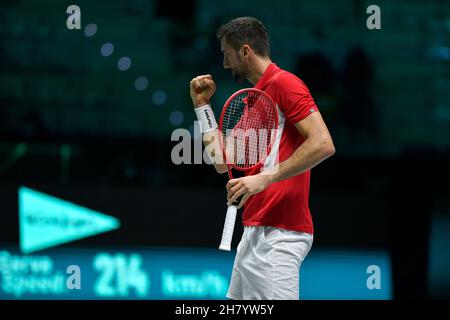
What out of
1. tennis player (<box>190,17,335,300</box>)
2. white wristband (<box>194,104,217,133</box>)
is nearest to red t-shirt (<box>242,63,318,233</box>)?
tennis player (<box>190,17,335,300</box>)

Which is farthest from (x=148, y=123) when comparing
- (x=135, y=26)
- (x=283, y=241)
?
(x=283, y=241)

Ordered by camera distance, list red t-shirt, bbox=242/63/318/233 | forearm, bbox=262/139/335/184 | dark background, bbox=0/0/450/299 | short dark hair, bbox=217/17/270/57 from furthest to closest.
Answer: dark background, bbox=0/0/450/299
short dark hair, bbox=217/17/270/57
red t-shirt, bbox=242/63/318/233
forearm, bbox=262/139/335/184

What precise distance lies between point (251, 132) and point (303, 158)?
274 mm

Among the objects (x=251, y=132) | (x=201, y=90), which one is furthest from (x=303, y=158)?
(x=201, y=90)

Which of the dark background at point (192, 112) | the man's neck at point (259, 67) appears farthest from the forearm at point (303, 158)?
the dark background at point (192, 112)

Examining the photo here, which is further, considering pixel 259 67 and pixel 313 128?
pixel 259 67

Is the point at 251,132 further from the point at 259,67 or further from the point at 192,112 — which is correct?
the point at 192,112

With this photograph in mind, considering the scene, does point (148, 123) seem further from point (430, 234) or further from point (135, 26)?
point (430, 234)

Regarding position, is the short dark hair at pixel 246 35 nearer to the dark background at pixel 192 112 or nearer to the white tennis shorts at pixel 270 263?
the white tennis shorts at pixel 270 263

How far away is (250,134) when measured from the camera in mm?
2570

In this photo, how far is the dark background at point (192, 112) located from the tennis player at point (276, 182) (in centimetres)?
234

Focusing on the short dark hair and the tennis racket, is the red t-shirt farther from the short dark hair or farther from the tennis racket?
the short dark hair

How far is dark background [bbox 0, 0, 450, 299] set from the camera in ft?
16.1

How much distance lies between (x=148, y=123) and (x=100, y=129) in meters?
0.34
